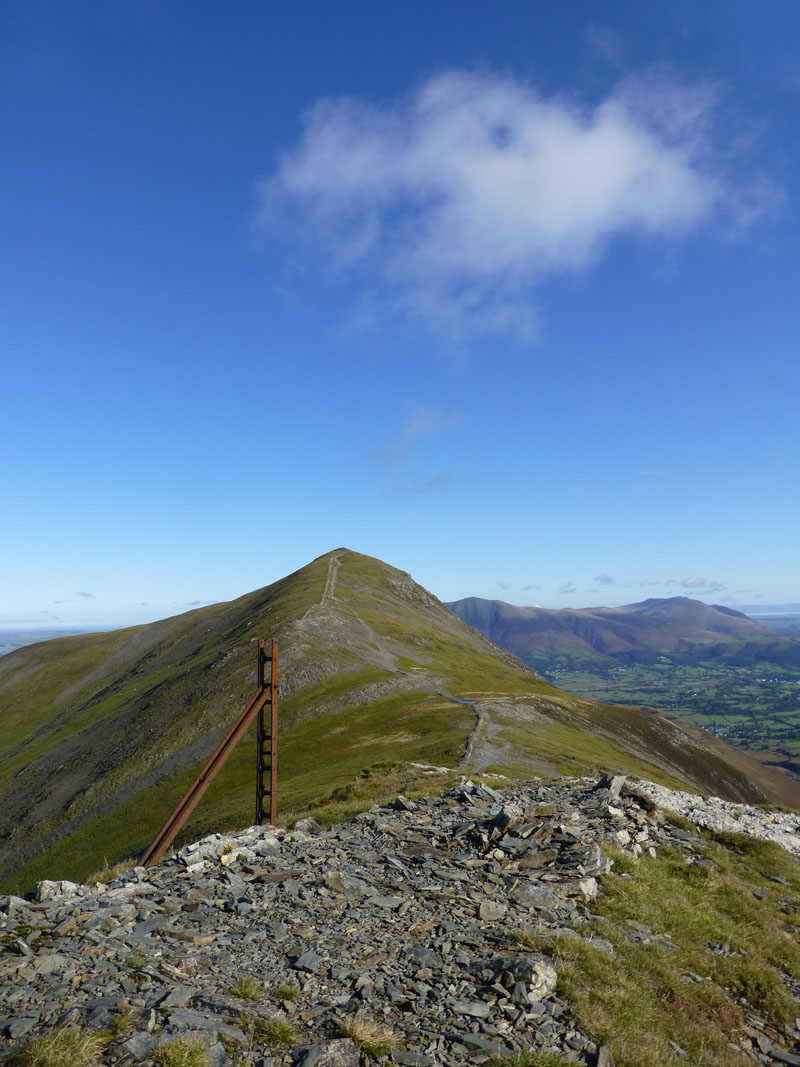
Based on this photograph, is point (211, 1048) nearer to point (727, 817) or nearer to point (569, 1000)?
point (569, 1000)

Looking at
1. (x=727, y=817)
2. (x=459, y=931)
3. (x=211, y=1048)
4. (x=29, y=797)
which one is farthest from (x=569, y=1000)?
(x=29, y=797)

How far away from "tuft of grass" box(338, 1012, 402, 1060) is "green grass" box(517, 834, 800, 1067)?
12.9ft

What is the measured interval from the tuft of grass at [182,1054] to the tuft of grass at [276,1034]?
1.22 metres

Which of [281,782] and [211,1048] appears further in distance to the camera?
[281,782]

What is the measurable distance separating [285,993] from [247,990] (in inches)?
30.7

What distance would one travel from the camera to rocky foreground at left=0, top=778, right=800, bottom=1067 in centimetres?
1118

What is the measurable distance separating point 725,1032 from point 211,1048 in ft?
38.6

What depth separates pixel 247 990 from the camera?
12.4m

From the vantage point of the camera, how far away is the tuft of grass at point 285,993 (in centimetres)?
1255

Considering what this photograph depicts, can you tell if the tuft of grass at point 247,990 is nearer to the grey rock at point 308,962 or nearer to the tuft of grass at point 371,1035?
the grey rock at point 308,962

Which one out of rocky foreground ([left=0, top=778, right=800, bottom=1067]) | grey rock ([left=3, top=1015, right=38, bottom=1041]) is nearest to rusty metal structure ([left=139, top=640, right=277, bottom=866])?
rocky foreground ([left=0, top=778, right=800, bottom=1067])

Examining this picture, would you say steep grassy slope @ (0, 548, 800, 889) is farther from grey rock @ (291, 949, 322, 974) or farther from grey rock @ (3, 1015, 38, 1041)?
grey rock @ (3, 1015, 38, 1041)

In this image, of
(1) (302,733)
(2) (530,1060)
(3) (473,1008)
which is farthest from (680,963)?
(1) (302,733)

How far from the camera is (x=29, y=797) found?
93.2 metres
